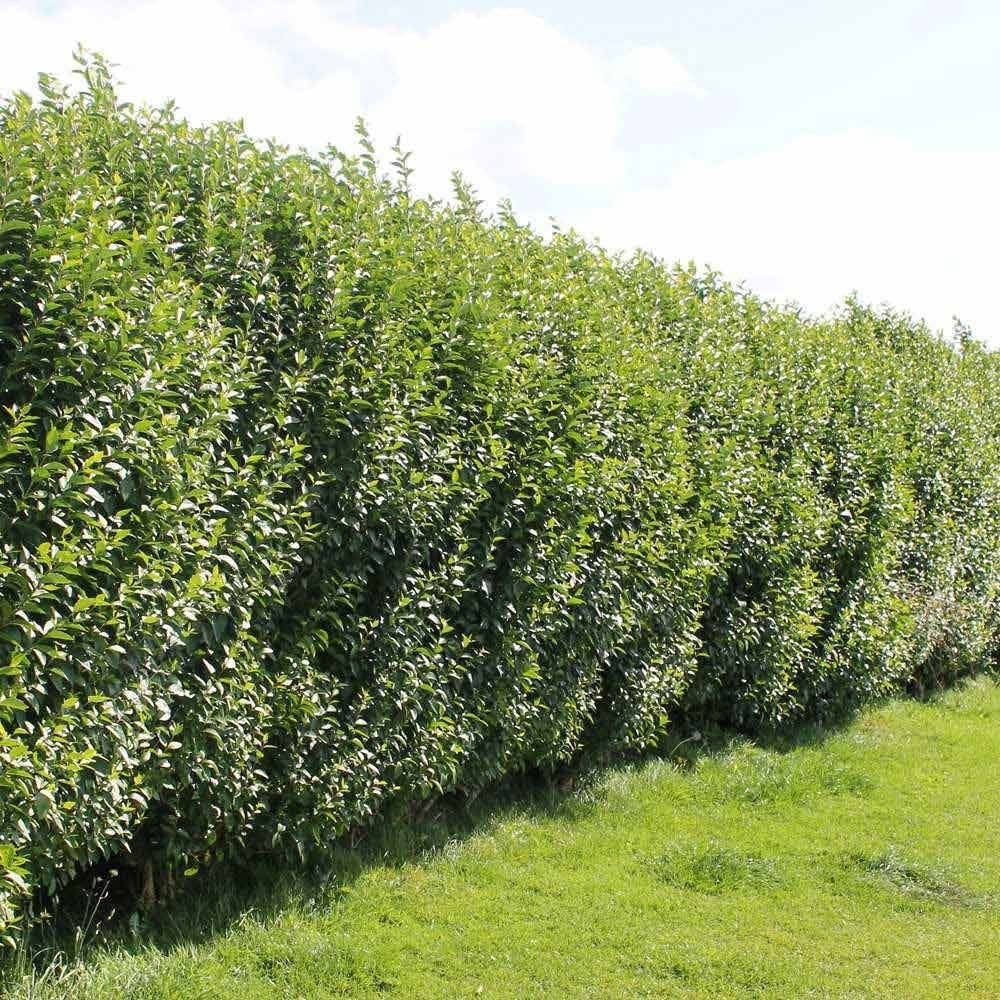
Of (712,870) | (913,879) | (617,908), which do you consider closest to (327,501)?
(617,908)

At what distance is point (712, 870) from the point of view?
659 centimetres

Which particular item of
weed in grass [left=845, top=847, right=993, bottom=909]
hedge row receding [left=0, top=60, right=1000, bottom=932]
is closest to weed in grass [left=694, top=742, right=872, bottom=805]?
hedge row receding [left=0, top=60, right=1000, bottom=932]

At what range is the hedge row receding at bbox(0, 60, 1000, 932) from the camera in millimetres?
4047

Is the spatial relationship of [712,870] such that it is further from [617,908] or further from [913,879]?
[913,879]

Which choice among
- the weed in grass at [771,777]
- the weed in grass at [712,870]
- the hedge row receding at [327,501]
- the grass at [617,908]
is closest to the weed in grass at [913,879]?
the grass at [617,908]

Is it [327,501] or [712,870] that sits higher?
[327,501]

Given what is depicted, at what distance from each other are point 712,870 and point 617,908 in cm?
86

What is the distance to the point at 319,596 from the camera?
17.6 ft

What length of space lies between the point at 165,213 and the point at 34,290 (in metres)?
1.14

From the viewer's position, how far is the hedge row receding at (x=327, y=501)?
4.05 metres

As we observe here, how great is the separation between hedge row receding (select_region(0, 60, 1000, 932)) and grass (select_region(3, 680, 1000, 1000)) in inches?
14.7

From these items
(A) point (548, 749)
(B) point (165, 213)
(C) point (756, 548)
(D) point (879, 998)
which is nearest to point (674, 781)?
(A) point (548, 749)

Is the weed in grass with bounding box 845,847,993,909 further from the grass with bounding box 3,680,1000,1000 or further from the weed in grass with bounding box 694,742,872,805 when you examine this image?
the weed in grass with bounding box 694,742,872,805

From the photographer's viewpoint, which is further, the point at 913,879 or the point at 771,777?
the point at 771,777
